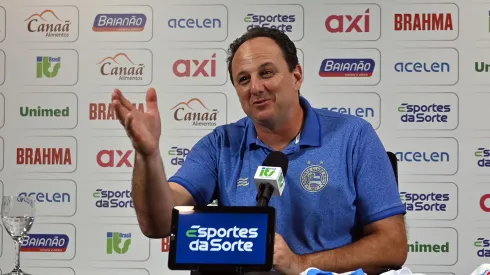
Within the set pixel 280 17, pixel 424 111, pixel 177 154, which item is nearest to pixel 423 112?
pixel 424 111

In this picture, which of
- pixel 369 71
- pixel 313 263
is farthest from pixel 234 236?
pixel 369 71

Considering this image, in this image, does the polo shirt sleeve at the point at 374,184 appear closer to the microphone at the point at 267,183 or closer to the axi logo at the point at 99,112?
the microphone at the point at 267,183

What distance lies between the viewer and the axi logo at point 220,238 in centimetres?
136

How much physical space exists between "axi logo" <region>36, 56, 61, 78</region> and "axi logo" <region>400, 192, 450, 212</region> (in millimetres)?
1995

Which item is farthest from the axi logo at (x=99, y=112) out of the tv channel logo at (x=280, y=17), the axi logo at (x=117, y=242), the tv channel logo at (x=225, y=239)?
the tv channel logo at (x=225, y=239)

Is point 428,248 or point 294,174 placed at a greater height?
point 294,174


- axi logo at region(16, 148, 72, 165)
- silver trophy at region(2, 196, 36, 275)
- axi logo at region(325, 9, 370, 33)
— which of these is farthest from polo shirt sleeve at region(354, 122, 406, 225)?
axi logo at region(16, 148, 72, 165)

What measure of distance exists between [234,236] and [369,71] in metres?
2.52

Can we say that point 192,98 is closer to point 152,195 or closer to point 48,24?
point 48,24

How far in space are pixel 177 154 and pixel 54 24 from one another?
3.32 ft

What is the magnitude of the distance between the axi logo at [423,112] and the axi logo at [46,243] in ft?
6.34

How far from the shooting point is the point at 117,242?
386 cm

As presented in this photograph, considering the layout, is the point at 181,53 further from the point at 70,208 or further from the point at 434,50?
the point at 434,50

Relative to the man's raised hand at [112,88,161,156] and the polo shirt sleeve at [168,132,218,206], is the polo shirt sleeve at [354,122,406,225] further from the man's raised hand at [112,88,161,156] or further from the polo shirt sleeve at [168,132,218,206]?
the man's raised hand at [112,88,161,156]
